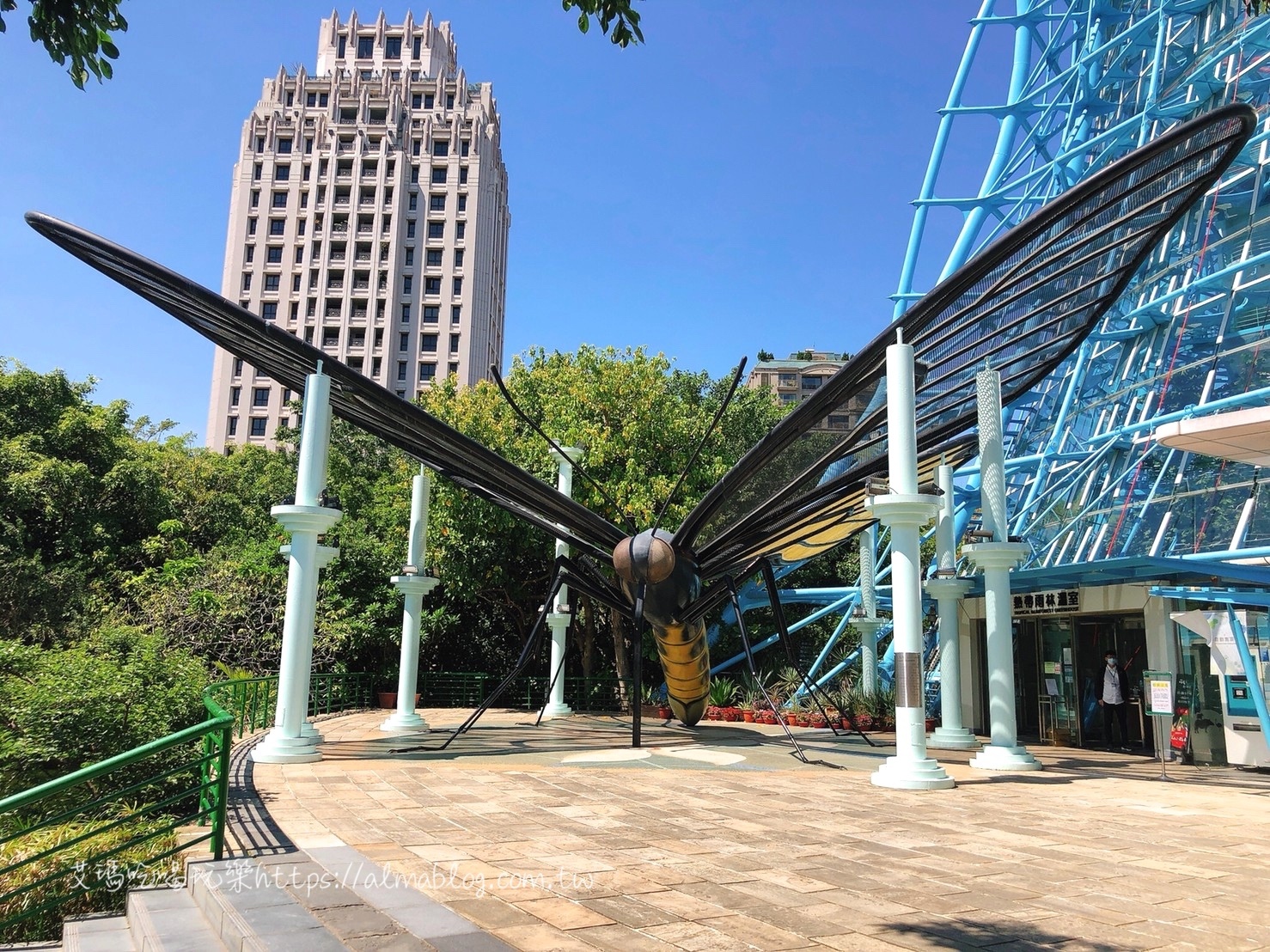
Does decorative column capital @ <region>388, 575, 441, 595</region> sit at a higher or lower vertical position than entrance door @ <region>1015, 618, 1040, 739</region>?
higher

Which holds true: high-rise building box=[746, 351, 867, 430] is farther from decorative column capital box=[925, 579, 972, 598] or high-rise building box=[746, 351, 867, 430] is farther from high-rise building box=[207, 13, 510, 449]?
decorative column capital box=[925, 579, 972, 598]

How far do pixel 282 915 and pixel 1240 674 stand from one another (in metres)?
11.9

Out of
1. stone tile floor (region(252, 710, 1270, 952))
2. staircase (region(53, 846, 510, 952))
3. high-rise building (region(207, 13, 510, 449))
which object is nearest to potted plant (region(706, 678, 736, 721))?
stone tile floor (region(252, 710, 1270, 952))

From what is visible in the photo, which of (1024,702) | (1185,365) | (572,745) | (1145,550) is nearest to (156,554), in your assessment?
(572,745)

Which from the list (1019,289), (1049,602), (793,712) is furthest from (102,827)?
(793,712)

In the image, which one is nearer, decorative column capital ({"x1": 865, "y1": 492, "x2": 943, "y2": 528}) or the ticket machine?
decorative column capital ({"x1": 865, "y1": 492, "x2": 943, "y2": 528})

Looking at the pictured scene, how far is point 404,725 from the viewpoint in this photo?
14383 millimetres

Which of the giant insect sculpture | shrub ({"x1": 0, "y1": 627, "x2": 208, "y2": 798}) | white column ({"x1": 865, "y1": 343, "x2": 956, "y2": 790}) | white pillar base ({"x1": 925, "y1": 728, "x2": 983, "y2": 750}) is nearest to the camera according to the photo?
shrub ({"x1": 0, "y1": 627, "x2": 208, "y2": 798})

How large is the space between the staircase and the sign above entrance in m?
13.3

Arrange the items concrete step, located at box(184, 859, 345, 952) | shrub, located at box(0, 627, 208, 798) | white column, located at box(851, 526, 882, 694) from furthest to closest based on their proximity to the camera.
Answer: white column, located at box(851, 526, 882, 694) → shrub, located at box(0, 627, 208, 798) → concrete step, located at box(184, 859, 345, 952)

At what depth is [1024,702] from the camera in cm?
1703

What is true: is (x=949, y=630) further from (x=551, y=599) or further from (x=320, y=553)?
(x=320, y=553)

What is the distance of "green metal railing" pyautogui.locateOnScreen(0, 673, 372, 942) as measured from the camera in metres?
4.86

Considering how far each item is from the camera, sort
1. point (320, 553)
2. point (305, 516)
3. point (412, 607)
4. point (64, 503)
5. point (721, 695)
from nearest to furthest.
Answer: point (305, 516) < point (320, 553) < point (412, 607) < point (721, 695) < point (64, 503)
